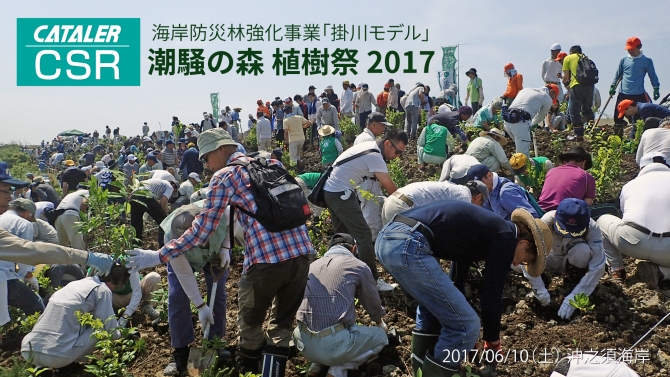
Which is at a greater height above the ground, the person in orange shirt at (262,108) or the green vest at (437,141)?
the person in orange shirt at (262,108)

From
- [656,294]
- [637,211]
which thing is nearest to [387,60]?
[637,211]

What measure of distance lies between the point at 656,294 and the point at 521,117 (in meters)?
4.17

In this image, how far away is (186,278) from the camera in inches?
158

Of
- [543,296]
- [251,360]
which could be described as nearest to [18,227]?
[251,360]

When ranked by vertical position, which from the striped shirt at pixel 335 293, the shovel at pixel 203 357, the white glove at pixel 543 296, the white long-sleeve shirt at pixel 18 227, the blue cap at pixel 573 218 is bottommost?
the shovel at pixel 203 357

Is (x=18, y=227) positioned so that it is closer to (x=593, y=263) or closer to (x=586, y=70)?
(x=593, y=263)

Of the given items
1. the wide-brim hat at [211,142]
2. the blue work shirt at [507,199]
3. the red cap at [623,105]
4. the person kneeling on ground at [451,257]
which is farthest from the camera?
the red cap at [623,105]

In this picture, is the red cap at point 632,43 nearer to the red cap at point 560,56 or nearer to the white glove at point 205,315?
the red cap at point 560,56

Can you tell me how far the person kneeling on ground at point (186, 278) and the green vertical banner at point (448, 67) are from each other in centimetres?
1181

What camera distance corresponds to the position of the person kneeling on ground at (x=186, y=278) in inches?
158

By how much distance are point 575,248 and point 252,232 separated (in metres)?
2.82

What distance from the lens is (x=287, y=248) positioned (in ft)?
11.7

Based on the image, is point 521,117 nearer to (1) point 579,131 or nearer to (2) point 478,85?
(1) point 579,131

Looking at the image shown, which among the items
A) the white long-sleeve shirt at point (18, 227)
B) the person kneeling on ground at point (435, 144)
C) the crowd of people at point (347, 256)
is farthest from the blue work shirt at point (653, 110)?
the white long-sleeve shirt at point (18, 227)
